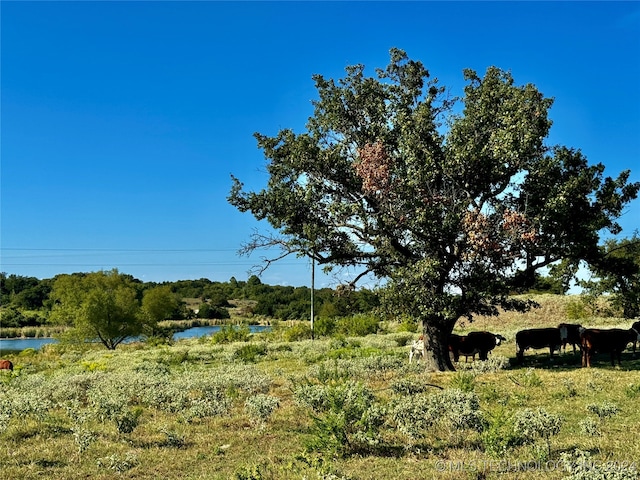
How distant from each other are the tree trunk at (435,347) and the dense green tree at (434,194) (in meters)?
0.04

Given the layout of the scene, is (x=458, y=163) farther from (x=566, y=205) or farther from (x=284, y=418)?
(x=284, y=418)

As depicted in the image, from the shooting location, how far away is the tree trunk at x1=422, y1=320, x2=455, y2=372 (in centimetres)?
1972

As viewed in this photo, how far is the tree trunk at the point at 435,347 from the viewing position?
1972 cm

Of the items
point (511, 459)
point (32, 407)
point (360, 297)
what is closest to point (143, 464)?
point (32, 407)

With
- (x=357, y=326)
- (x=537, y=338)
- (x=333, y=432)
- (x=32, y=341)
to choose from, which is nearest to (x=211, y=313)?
(x=32, y=341)

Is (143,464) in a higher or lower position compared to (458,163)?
lower

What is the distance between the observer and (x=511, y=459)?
25.1 ft

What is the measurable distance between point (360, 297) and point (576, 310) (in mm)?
32253

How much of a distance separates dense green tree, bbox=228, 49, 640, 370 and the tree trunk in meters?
0.04

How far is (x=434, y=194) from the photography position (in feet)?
59.0

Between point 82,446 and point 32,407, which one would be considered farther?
point 32,407

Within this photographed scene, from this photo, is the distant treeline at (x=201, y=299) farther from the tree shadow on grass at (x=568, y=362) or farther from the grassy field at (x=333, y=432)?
the grassy field at (x=333, y=432)

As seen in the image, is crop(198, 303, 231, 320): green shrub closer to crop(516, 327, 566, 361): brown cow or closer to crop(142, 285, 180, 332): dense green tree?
→ crop(142, 285, 180, 332): dense green tree

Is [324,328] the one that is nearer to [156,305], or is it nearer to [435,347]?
[435,347]
